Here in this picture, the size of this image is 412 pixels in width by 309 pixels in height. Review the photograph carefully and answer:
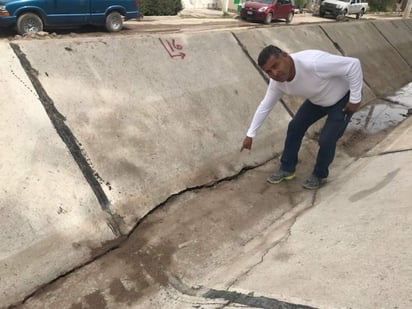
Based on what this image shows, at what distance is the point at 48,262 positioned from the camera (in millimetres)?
3447

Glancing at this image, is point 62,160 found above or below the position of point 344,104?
below

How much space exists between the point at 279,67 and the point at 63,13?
823 centimetres

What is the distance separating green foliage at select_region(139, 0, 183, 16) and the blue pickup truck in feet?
22.8

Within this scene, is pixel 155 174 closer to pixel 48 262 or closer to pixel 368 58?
pixel 48 262

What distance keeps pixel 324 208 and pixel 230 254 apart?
3.87 feet

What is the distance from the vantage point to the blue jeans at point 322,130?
14.2 feet

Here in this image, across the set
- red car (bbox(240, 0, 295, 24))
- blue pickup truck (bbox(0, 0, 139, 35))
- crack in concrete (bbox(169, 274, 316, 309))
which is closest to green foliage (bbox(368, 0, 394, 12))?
red car (bbox(240, 0, 295, 24))

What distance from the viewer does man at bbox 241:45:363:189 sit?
12.5ft

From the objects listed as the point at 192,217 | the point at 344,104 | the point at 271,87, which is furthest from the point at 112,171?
the point at 344,104

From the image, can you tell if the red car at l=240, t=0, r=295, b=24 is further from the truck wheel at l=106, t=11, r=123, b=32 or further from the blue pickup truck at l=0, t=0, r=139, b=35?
the truck wheel at l=106, t=11, r=123, b=32

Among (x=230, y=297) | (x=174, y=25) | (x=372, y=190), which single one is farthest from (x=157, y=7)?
(x=230, y=297)

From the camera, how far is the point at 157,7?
1922cm

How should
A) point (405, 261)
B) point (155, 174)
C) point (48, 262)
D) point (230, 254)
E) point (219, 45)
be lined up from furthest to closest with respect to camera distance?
point (219, 45), point (155, 174), point (230, 254), point (48, 262), point (405, 261)

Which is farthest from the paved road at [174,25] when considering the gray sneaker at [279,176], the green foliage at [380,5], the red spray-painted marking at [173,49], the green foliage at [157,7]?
the green foliage at [380,5]
